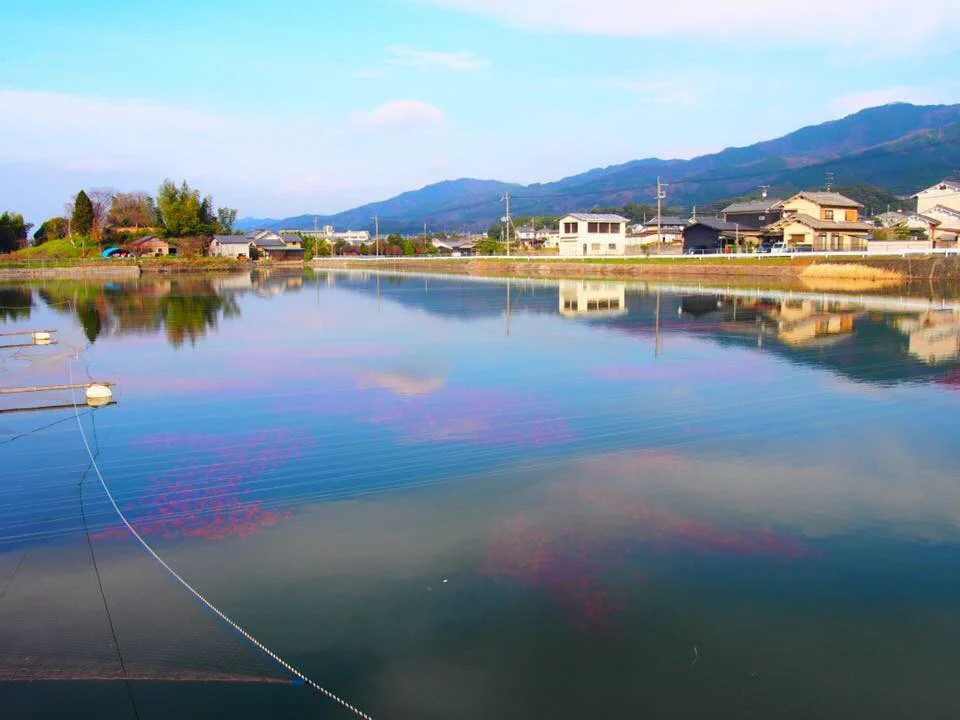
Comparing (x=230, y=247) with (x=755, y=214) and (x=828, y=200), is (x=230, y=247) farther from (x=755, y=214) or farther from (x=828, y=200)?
(x=828, y=200)

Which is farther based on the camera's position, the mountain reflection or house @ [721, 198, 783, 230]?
house @ [721, 198, 783, 230]

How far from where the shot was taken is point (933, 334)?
45.7 feet

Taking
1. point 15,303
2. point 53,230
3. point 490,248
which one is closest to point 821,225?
point 490,248

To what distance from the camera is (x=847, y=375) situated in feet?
34.2

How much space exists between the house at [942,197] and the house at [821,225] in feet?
27.7

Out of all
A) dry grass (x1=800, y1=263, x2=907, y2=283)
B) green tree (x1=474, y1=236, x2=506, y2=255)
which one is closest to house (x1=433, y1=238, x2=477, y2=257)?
green tree (x1=474, y1=236, x2=506, y2=255)

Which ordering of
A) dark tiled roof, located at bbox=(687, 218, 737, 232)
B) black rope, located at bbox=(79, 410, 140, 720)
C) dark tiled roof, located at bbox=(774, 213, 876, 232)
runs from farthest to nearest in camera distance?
dark tiled roof, located at bbox=(687, 218, 737, 232)
dark tiled roof, located at bbox=(774, 213, 876, 232)
black rope, located at bbox=(79, 410, 140, 720)

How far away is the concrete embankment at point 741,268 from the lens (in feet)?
84.2

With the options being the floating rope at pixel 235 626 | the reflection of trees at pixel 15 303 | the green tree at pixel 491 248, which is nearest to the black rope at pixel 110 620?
the floating rope at pixel 235 626

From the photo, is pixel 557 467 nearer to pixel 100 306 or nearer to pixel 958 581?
pixel 958 581

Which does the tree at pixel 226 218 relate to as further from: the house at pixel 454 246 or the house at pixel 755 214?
the house at pixel 755 214

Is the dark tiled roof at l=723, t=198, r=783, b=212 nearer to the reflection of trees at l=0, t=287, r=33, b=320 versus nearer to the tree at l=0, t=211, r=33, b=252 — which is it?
the reflection of trees at l=0, t=287, r=33, b=320

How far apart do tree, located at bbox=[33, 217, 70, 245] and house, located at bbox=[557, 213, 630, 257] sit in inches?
1522

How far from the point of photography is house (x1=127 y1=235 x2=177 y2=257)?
169 ft
